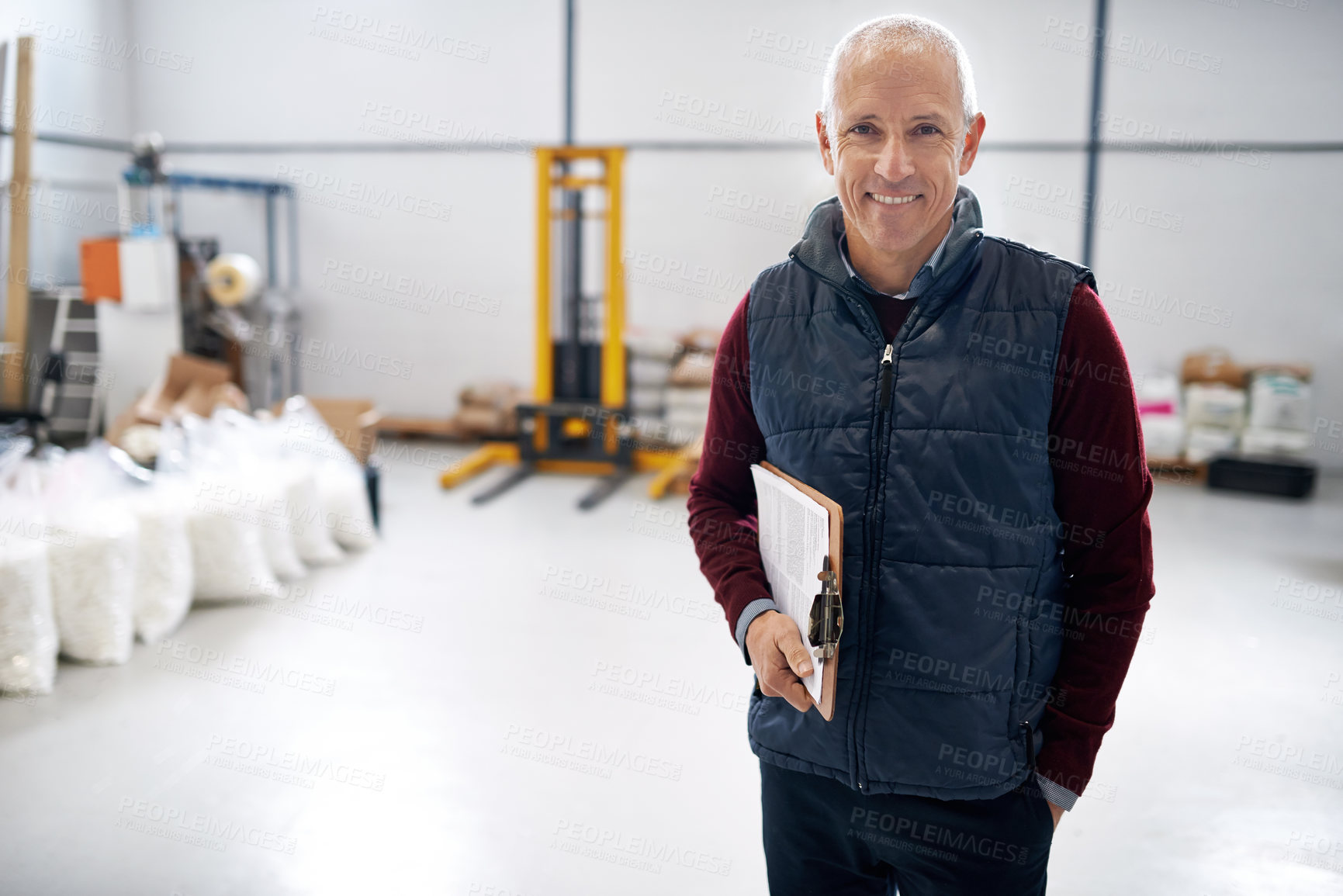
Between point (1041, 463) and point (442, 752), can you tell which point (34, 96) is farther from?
point (1041, 463)

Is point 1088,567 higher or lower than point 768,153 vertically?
lower

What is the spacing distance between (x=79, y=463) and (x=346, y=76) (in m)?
5.91

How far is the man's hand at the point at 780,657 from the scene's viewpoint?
112 centimetres

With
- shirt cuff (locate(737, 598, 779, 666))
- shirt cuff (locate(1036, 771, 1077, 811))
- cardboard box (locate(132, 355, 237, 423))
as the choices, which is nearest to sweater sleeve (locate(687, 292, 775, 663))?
shirt cuff (locate(737, 598, 779, 666))

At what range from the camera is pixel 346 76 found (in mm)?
8547

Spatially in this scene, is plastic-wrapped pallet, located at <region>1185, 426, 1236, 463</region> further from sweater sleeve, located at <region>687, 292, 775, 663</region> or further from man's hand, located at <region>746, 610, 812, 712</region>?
man's hand, located at <region>746, 610, 812, 712</region>

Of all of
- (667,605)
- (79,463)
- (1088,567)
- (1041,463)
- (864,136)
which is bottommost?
(667,605)

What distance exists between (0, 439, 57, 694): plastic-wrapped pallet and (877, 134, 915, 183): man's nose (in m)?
3.14

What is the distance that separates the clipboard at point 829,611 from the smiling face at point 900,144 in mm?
314

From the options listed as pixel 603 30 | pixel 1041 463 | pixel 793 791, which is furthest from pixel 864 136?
pixel 603 30

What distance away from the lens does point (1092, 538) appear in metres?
1.10

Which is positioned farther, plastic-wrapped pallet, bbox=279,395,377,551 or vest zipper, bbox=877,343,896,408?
plastic-wrapped pallet, bbox=279,395,377,551

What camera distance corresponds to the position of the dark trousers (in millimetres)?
1125

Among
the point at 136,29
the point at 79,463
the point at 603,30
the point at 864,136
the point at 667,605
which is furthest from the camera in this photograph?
the point at 136,29
